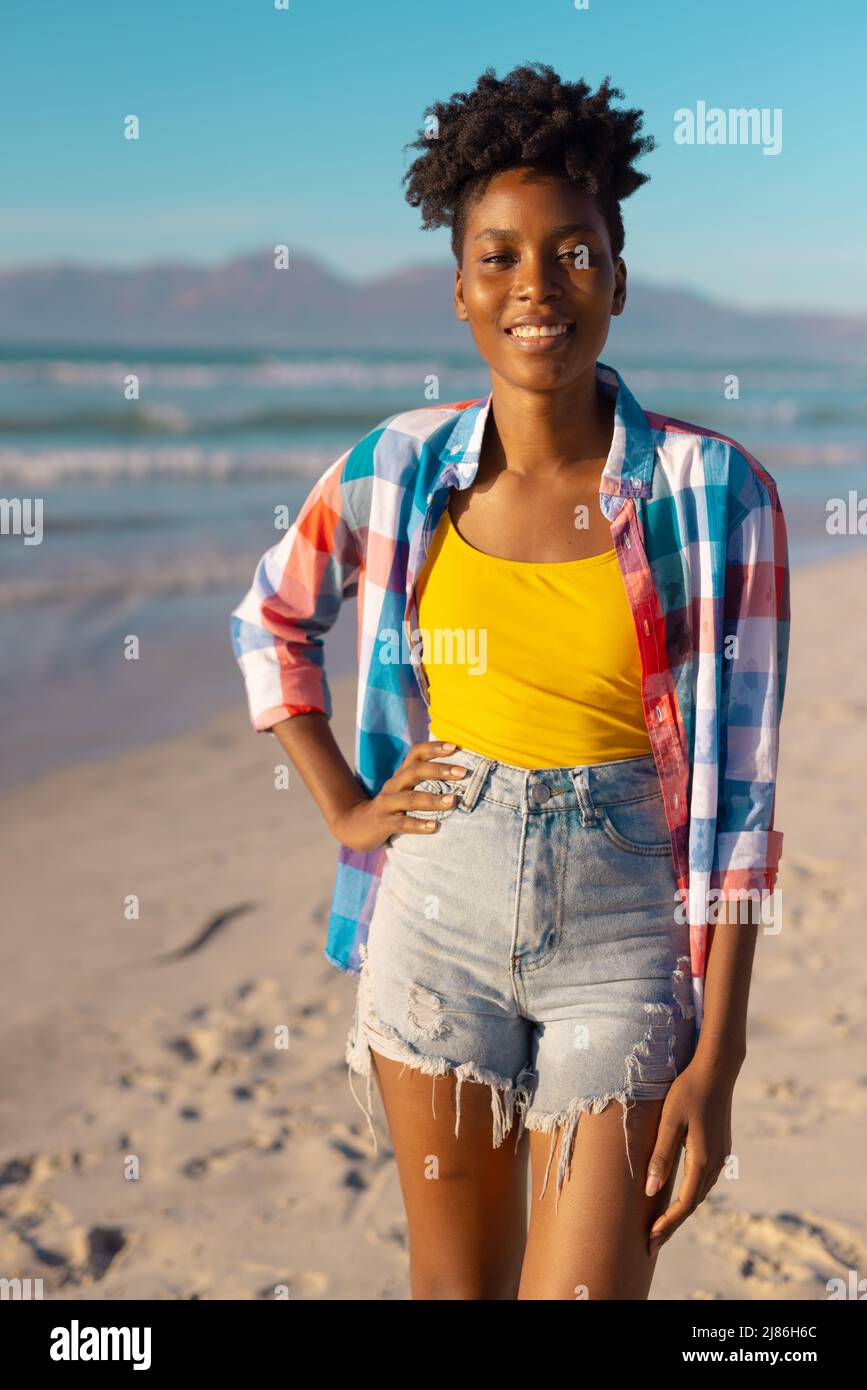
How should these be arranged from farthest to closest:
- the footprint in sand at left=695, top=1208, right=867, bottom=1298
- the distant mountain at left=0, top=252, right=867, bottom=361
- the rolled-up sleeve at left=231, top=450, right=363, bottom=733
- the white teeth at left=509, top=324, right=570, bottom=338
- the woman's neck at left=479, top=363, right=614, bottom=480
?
the distant mountain at left=0, top=252, right=867, bottom=361 → the footprint in sand at left=695, top=1208, right=867, bottom=1298 → the rolled-up sleeve at left=231, top=450, right=363, bottom=733 → the woman's neck at left=479, top=363, right=614, bottom=480 → the white teeth at left=509, top=324, right=570, bottom=338

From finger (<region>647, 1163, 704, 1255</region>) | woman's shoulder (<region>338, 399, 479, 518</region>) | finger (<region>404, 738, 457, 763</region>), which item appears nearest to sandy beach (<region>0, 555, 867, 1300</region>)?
finger (<region>647, 1163, 704, 1255</region>)

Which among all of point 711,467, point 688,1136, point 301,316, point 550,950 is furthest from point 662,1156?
point 301,316

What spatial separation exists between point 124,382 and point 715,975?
28.9 metres

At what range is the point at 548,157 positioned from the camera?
2.04m

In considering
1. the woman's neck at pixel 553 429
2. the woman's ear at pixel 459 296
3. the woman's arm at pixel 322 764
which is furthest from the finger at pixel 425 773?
the woman's ear at pixel 459 296

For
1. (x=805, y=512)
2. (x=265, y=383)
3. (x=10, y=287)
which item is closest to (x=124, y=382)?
(x=265, y=383)

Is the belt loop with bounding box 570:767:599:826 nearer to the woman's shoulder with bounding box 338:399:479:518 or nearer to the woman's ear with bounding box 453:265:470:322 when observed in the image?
the woman's shoulder with bounding box 338:399:479:518

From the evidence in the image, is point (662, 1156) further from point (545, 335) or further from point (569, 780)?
point (545, 335)

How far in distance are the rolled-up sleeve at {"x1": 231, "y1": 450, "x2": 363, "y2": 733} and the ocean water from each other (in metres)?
3.93

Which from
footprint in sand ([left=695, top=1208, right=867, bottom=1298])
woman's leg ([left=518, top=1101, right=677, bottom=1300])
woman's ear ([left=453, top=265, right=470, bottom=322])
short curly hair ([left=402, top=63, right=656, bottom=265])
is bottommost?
footprint in sand ([left=695, top=1208, right=867, bottom=1298])

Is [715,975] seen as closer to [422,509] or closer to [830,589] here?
[422,509]

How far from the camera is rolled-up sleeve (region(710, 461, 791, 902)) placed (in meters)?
1.97

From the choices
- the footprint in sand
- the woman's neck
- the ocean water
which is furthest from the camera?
the ocean water

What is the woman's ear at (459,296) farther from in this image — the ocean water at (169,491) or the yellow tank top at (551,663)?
the ocean water at (169,491)
